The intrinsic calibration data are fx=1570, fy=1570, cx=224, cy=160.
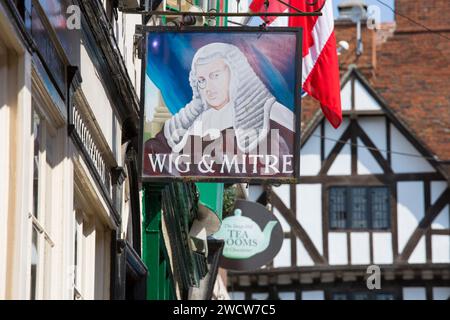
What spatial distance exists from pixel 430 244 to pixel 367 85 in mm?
3882

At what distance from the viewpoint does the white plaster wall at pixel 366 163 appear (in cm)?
3528

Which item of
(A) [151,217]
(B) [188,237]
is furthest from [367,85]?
(A) [151,217]

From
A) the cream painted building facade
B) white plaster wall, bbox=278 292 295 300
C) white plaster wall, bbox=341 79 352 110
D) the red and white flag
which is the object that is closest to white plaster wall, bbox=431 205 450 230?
white plaster wall, bbox=341 79 352 110

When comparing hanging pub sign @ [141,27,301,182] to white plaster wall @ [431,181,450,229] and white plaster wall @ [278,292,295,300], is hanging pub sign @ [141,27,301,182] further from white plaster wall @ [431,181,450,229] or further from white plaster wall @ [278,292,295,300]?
white plaster wall @ [278,292,295,300]

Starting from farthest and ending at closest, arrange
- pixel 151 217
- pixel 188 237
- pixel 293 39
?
pixel 188 237, pixel 151 217, pixel 293 39

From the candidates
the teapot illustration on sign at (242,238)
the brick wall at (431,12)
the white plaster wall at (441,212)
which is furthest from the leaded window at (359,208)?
the teapot illustration on sign at (242,238)

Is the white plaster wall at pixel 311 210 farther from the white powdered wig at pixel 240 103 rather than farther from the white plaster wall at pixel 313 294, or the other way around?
the white powdered wig at pixel 240 103

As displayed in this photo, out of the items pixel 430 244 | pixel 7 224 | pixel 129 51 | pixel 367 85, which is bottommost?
pixel 7 224

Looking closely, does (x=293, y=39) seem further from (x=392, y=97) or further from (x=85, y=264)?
(x=392, y=97)

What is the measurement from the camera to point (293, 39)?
32.6 ft

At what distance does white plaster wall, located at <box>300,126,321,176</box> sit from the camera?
3531 cm

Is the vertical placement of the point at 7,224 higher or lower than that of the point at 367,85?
lower

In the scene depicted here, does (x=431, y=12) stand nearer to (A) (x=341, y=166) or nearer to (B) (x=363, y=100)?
(B) (x=363, y=100)

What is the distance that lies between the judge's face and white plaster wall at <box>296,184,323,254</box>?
2512cm
